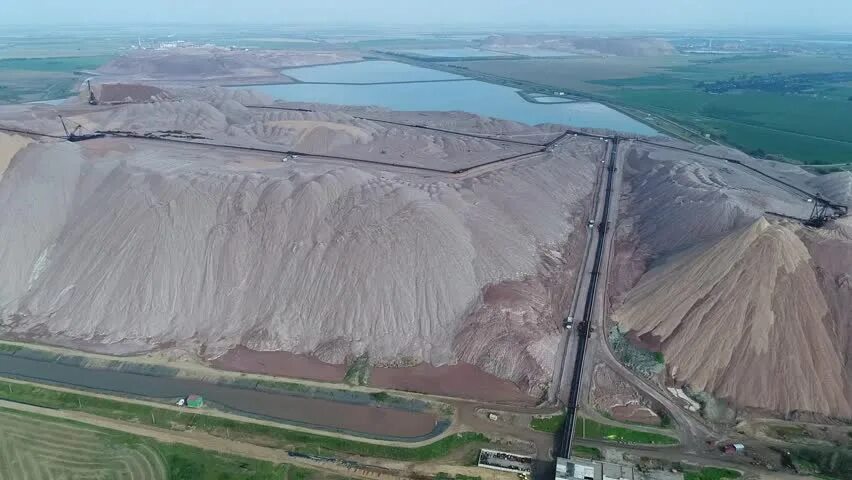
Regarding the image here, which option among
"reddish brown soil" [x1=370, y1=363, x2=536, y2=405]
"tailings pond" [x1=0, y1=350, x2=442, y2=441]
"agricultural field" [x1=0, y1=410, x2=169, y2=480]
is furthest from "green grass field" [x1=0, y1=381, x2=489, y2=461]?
"reddish brown soil" [x1=370, y1=363, x2=536, y2=405]

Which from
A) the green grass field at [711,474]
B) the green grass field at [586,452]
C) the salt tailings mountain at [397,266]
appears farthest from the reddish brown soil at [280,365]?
the green grass field at [711,474]

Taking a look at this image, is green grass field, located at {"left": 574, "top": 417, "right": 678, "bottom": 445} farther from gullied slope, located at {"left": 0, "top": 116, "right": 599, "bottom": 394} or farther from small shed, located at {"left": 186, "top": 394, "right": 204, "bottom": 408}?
small shed, located at {"left": 186, "top": 394, "right": 204, "bottom": 408}

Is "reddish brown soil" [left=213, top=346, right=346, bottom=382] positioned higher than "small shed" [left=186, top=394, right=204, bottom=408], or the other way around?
"reddish brown soil" [left=213, top=346, right=346, bottom=382]

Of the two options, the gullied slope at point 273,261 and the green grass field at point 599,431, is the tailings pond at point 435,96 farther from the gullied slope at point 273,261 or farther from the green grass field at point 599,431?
the green grass field at point 599,431

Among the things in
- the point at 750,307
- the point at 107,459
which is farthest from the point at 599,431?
the point at 107,459

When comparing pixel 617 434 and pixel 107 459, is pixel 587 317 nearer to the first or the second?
pixel 617 434

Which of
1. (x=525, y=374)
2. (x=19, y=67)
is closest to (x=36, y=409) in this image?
(x=525, y=374)

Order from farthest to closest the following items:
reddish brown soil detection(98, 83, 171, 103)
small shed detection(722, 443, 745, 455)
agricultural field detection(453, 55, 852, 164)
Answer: reddish brown soil detection(98, 83, 171, 103)
agricultural field detection(453, 55, 852, 164)
small shed detection(722, 443, 745, 455)
